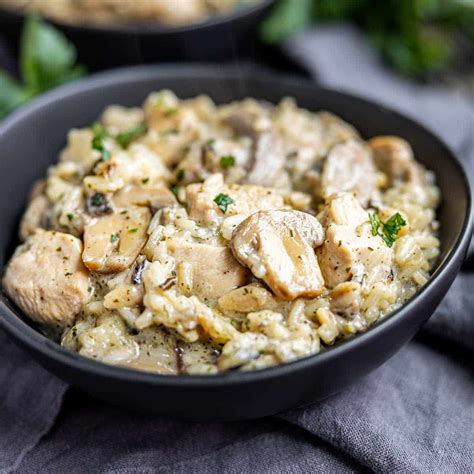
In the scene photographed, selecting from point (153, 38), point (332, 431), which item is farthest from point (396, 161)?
point (153, 38)

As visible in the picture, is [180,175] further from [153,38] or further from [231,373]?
[153,38]

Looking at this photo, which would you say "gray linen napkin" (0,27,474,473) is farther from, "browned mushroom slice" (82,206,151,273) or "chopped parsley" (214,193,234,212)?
"chopped parsley" (214,193,234,212)

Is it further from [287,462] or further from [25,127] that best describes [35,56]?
[287,462]

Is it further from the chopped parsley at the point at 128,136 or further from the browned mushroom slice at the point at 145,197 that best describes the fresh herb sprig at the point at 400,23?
the browned mushroom slice at the point at 145,197

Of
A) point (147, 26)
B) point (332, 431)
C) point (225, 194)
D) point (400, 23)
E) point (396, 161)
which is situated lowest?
point (332, 431)

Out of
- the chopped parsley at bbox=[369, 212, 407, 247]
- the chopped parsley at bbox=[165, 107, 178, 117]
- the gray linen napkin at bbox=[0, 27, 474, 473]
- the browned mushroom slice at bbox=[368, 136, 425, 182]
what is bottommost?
the gray linen napkin at bbox=[0, 27, 474, 473]

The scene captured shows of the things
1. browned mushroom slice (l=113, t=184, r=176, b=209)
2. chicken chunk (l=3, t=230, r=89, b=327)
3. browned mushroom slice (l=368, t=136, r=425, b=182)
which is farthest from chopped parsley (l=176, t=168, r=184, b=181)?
browned mushroom slice (l=368, t=136, r=425, b=182)

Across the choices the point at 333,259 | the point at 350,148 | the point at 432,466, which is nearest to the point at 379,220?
the point at 333,259

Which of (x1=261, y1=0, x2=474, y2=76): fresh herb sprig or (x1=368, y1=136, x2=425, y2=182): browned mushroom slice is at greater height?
(x1=368, y1=136, x2=425, y2=182): browned mushroom slice
